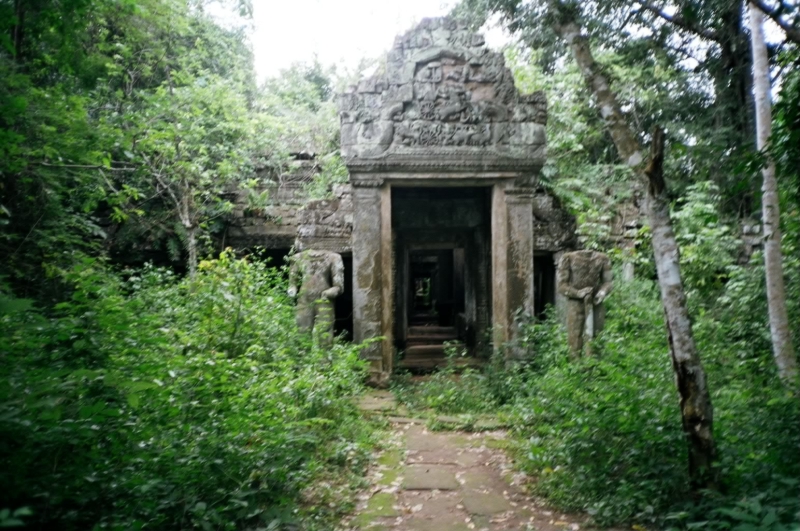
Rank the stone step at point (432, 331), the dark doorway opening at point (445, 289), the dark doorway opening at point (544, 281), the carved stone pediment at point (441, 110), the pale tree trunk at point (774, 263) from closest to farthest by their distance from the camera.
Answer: the pale tree trunk at point (774, 263) < the carved stone pediment at point (441, 110) < the dark doorway opening at point (544, 281) < the stone step at point (432, 331) < the dark doorway opening at point (445, 289)

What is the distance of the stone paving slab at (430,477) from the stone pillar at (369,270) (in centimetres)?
314

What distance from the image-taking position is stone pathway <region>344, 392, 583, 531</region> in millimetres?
4094

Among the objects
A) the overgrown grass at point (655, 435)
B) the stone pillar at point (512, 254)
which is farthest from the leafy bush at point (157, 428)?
the stone pillar at point (512, 254)

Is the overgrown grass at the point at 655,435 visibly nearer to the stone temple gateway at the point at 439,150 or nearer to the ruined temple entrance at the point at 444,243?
the stone temple gateway at the point at 439,150

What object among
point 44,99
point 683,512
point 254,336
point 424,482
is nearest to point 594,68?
point 683,512

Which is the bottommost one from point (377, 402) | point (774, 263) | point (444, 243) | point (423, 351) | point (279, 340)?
point (377, 402)

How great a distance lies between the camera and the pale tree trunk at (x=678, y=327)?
3764mm

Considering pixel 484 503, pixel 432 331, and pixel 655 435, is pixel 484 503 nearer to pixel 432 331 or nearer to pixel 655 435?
pixel 655 435

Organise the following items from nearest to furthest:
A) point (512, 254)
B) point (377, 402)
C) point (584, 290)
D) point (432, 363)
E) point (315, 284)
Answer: point (584, 290) < point (377, 402) < point (315, 284) < point (512, 254) < point (432, 363)

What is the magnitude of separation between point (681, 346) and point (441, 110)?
563cm

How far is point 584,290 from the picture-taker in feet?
24.2

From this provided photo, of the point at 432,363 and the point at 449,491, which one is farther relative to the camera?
the point at 432,363

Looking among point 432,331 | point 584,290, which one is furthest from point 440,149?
point 432,331

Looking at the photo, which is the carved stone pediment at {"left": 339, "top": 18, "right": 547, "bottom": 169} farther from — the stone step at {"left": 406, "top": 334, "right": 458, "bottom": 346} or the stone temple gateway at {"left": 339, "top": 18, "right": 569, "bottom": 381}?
the stone step at {"left": 406, "top": 334, "right": 458, "bottom": 346}
